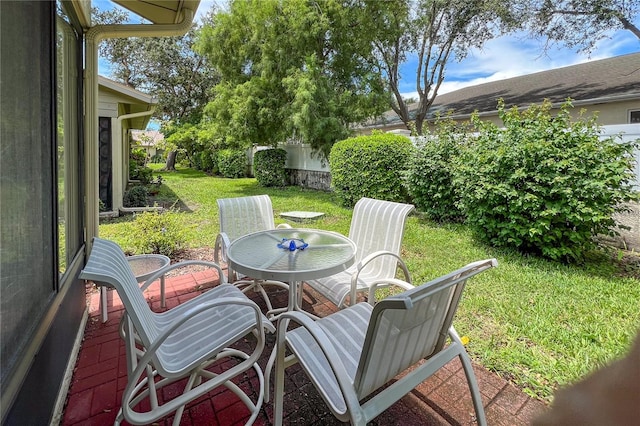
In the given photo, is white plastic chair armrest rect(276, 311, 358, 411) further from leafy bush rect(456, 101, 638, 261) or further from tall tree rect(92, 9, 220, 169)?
tall tree rect(92, 9, 220, 169)

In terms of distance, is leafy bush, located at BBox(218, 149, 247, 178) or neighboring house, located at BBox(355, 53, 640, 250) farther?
leafy bush, located at BBox(218, 149, 247, 178)

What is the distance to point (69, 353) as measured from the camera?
7.57ft

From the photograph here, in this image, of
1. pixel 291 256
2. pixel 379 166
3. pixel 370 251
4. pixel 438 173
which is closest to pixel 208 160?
pixel 379 166

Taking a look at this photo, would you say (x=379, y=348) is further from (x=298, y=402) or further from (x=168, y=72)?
(x=168, y=72)

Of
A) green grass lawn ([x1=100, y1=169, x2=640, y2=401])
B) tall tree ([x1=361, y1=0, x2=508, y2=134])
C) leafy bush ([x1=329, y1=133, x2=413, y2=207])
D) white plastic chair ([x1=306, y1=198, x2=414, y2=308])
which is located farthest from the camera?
tall tree ([x1=361, y1=0, x2=508, y2=134])

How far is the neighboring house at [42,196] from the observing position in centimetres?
134

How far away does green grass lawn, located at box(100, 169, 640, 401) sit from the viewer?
96.7 inches

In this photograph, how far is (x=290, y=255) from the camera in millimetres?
2721

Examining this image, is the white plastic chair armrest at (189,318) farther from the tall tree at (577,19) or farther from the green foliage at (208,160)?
the green foliage at (208,160)

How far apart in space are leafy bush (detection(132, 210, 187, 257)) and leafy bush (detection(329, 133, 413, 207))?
4.43m

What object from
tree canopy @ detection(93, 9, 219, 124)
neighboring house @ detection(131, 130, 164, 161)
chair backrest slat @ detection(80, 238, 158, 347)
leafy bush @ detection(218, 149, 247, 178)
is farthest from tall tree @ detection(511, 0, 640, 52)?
neighboring house @ detection(131, 130, 164, 161)

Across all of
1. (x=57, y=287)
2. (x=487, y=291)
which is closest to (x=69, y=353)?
(x=57, y=287)

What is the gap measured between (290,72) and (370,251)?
29.2 ft

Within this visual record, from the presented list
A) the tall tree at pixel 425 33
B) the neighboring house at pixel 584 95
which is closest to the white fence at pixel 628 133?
the neighboring house at pixel 584 95
